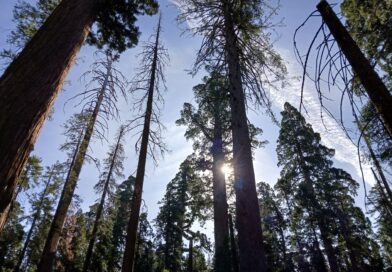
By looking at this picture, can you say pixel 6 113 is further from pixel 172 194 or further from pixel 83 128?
pixel 172 194

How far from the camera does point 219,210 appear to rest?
14984 mm

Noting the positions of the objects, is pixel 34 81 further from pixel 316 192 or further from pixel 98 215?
pixel 316 192

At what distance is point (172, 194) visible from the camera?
32031mm

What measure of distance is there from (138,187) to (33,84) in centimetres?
551

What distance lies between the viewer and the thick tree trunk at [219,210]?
42.4 feet

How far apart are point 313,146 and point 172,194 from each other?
1767cm

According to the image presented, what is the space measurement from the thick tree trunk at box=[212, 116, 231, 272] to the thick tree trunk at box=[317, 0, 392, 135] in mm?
12176

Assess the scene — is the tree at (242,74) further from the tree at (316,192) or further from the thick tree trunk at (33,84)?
the tree at (316,192)

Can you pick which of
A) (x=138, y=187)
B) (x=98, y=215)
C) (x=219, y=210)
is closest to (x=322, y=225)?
(x=219, y=210)

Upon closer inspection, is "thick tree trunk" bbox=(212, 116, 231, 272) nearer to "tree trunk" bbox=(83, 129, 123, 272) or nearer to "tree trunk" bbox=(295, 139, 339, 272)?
"tree trunk" bbox=(83, 129, 123, 272)

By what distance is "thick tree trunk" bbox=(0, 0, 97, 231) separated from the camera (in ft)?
8.11

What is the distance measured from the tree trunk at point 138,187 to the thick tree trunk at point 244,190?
3.57 meters

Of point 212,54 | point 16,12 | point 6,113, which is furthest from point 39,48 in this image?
point 16,12

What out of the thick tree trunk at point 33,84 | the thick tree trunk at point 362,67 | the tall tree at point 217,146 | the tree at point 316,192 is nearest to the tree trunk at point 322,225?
the tree at point 316,192
